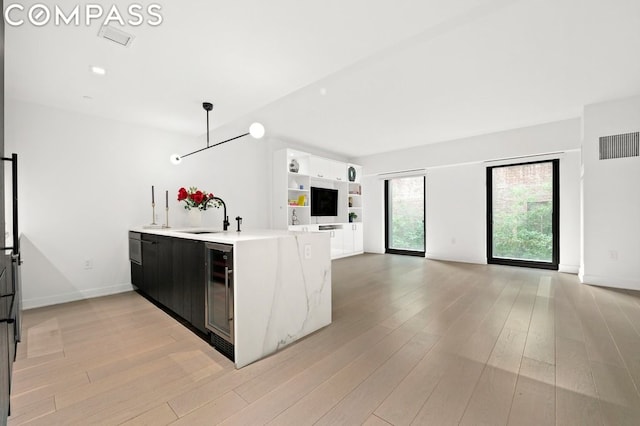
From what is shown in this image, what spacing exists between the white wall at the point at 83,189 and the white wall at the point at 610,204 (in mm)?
5825

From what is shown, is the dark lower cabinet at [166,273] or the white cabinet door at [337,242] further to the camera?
the white cabinet door at [337,242]

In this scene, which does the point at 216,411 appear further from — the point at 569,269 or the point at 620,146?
the point at 569,269

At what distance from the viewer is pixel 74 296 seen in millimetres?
3373

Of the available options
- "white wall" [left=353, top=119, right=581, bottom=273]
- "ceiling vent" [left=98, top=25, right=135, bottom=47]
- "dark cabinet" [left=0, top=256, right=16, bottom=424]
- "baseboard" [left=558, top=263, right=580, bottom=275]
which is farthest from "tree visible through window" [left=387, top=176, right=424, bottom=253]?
"dark cabinet" [left=0, top=256, right=16, bottom=424]

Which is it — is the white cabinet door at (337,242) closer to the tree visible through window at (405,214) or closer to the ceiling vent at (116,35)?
the tree visible through window at (405,214)

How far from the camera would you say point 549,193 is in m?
4.85

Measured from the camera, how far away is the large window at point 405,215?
6465mm

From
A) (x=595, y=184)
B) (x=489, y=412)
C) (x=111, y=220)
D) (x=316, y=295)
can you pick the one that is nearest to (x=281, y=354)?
(x=316, y=295)

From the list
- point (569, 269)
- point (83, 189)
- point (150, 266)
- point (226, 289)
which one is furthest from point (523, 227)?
point (83, 189)

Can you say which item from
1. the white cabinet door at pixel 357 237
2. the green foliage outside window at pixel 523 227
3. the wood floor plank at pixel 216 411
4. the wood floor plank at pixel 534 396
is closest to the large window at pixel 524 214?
the green foliage outside window at pixel 523 227

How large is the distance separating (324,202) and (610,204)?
15.1ft

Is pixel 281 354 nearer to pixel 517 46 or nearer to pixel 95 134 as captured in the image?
pixel 517 46

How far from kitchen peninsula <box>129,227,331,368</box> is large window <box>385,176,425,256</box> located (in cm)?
455

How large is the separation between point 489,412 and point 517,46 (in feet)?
9.22
